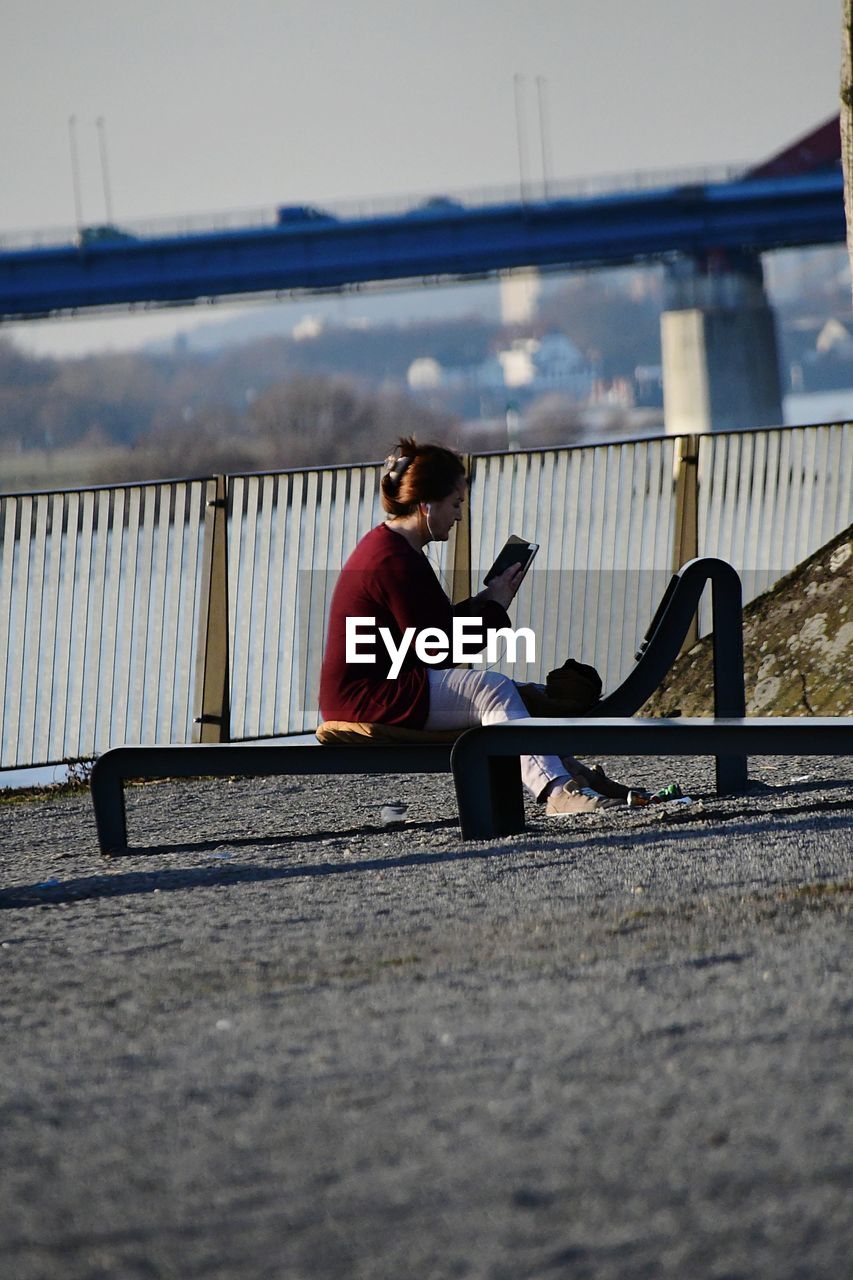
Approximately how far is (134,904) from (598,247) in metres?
51.2

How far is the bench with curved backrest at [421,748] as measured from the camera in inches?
216

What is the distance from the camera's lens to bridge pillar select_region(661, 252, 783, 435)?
56750mm

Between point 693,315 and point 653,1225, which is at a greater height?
point 693,315

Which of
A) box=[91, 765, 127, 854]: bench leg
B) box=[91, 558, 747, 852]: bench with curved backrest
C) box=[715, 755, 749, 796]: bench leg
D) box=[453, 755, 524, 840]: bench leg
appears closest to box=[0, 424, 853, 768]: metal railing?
box=[91, 765, 127, 854]: bench leg

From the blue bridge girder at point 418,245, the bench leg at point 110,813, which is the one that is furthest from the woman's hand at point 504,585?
the blue bridge girder at point 418,245

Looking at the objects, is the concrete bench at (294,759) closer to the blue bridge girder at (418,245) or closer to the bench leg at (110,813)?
the bench leg at (110,813)

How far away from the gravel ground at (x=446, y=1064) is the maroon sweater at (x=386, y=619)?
0.74 meters

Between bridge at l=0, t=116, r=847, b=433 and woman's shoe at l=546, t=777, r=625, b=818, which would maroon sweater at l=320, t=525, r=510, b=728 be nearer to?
woman's shoe at l=546, t=777, r=625, b=818

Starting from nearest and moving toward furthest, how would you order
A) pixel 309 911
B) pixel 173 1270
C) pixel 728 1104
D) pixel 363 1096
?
pixel 173 1270, pixel 728 1104, pixel 363 1096, pixel 309 911

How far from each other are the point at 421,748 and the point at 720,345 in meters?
55.1

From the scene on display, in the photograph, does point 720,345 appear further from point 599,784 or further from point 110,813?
point 110,813

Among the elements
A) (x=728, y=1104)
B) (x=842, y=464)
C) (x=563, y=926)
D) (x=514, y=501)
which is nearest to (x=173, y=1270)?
(x=728, y=1104)

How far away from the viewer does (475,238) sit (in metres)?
52.3

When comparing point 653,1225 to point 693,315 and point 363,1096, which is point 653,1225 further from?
point 693,315
